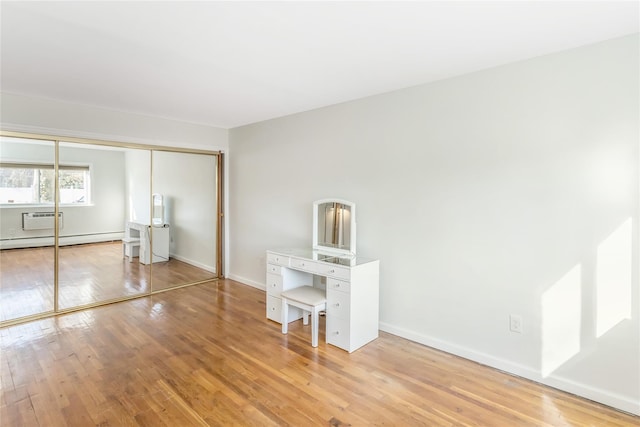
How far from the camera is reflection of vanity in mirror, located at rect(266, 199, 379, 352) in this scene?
299 cm

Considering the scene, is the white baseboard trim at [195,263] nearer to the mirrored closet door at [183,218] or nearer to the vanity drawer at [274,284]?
the mirrored closet door at [183,218]

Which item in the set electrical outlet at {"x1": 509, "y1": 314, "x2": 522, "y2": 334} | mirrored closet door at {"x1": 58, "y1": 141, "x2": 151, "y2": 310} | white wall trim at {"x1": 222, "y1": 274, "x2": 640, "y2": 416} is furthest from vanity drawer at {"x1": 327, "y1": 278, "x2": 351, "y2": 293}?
mirrored closet door at {"x1": 58, "y1": 141, "x2": 151, "y2": 310}

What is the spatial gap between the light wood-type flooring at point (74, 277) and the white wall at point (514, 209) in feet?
9.74

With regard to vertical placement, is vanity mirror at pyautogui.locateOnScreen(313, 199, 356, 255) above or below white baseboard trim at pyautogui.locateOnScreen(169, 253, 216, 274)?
above

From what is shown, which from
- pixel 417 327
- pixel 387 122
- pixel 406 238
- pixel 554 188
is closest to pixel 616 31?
pixel 554 188

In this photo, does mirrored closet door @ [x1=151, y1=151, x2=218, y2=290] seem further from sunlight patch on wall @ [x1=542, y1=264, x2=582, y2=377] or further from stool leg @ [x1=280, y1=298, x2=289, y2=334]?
sunlight patch on wall @ [x1=542, y1=264, x2=582, y2=377]

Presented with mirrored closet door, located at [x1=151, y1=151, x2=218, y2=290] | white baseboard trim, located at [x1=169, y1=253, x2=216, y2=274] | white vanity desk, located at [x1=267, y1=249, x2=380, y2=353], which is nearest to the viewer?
white vanity desk, located at [x1=267, y1=249, x2=380, y2=353]

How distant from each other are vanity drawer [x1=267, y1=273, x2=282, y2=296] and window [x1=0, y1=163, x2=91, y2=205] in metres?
2.54

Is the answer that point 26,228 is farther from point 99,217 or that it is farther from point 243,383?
point 243,383

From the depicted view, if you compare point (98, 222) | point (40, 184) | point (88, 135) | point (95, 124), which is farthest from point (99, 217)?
point (95, 124)

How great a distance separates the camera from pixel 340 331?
119 inches

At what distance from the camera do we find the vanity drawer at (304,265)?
329 cm

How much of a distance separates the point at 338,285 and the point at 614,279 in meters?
2.01

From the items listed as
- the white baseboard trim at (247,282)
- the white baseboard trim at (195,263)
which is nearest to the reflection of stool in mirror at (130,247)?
the white baseboard trim at (195,263)
